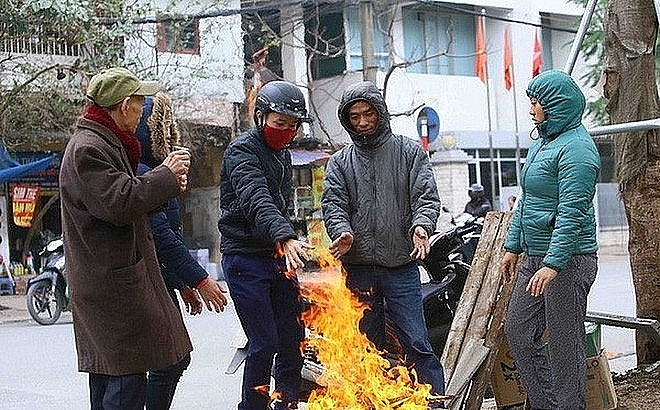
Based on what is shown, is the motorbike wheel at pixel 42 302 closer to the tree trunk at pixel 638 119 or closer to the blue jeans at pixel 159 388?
the blue jeans at pixel 159 388

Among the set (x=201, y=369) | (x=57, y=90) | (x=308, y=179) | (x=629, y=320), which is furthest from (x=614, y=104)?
(x=308, y=179)

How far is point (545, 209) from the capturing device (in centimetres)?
500

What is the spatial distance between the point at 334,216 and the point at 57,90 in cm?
1296

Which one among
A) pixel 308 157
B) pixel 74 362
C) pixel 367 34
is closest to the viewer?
pixel 74 362

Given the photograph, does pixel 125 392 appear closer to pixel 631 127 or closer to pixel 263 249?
pixel 263 249

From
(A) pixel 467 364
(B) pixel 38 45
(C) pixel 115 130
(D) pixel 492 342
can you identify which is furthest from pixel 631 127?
(B) pixel 38 45

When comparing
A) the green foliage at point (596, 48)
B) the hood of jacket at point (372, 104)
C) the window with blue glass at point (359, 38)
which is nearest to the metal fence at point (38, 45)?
the window with blue glass at point (359, 38)

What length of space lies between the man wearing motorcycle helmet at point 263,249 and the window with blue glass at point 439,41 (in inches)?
780

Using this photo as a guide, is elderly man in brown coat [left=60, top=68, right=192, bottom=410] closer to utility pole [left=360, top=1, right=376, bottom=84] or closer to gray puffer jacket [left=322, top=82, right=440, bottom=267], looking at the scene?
gray puffer jacket [left=322, top=82, right=440, bottom=267]

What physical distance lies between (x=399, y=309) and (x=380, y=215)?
522 millimetres

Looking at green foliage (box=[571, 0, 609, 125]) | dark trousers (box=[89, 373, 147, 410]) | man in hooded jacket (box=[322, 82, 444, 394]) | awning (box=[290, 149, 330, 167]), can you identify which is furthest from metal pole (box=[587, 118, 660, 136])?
awning (box=[290, 149, 330, 167])

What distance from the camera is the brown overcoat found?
392 centimetres

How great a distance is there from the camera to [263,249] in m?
5.08

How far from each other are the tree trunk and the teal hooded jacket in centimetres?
140
